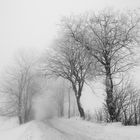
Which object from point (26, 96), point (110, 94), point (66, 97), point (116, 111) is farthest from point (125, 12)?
point (66, 97)

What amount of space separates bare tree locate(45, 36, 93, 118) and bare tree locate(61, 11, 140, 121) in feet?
10.1

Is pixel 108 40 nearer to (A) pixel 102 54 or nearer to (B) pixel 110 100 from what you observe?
(A) pixel 102 54

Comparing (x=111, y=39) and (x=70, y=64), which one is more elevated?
(x=111, y=39)

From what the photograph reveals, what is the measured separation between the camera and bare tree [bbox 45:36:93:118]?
1995cm

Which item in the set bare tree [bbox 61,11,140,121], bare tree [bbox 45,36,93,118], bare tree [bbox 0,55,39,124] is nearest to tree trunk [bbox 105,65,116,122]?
bare tree [bbox 61,11,140,121]

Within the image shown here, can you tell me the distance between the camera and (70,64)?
67.1ft

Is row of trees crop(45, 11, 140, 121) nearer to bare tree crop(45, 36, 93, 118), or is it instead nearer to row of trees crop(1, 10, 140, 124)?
row of trees crop(1, 10, 140, 124)

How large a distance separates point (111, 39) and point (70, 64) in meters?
6.93

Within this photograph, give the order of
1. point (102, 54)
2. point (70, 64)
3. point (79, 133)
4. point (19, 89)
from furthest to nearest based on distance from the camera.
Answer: point (19, 89), point (70, 64), point (102, 54), point (79, 133)

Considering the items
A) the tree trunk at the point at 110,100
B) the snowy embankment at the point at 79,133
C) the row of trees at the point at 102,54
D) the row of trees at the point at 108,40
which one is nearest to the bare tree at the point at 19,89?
the row of trees at the point at 102,54

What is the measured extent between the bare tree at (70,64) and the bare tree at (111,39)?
309 centimetres

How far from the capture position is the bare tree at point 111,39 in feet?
49.7

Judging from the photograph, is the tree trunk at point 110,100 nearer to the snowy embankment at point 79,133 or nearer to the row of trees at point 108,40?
the row of trees at point 108,40

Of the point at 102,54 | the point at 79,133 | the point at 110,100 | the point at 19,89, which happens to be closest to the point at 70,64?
the point at 102,54
